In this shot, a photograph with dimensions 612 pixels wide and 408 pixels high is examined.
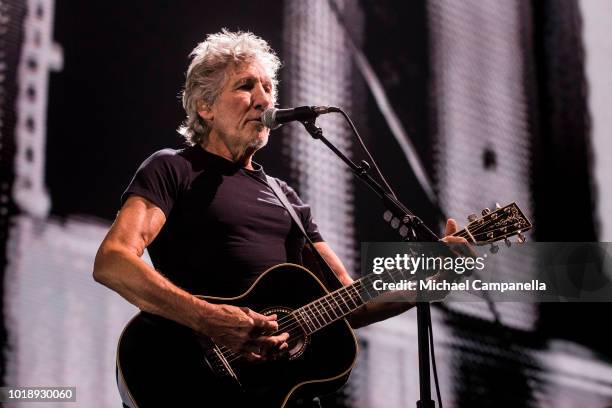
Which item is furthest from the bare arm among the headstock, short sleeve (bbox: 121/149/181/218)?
the headstock

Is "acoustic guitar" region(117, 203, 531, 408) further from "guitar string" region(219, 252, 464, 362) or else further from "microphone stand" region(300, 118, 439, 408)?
"microphone stand" region(300, 118, 439, 408)

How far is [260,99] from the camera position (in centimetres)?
236

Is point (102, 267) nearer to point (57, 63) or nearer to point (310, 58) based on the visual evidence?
point (57, 63)

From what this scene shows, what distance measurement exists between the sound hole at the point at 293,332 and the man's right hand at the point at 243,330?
7 cm

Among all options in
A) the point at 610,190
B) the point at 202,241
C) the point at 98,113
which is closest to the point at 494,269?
the point at 610,190

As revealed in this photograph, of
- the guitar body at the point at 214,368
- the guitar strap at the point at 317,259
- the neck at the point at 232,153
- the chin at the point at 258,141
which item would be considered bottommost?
the guitar body at the point at 214,368

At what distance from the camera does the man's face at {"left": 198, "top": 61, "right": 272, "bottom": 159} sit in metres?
2.33

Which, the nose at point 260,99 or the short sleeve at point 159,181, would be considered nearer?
the short sleeve at point 159,181

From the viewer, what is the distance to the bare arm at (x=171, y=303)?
6.01 ft

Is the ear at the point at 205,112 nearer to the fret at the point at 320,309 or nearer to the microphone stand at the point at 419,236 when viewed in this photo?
the microphone stand at the point at 419,236

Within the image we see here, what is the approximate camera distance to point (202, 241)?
2.08m

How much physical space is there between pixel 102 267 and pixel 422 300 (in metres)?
0.86

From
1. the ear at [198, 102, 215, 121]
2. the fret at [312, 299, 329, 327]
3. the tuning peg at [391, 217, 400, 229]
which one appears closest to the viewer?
the tuning peg at [391, 217, 400, 229]

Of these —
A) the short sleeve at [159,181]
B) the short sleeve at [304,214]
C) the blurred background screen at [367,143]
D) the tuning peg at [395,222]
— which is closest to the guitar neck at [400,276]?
the tuning peg at [395,222]
